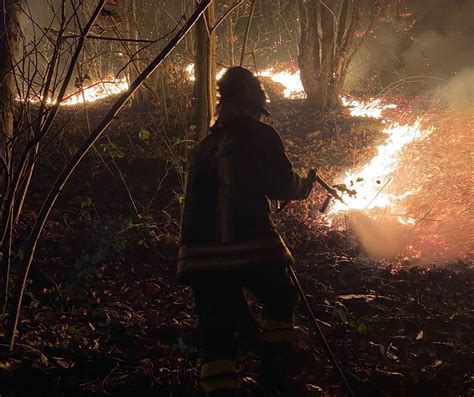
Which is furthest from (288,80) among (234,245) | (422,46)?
(234,245)

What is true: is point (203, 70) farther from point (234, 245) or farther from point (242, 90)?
point (234, 245)

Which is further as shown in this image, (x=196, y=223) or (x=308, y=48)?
(x=308, y=48)

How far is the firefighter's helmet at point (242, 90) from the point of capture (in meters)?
3.01

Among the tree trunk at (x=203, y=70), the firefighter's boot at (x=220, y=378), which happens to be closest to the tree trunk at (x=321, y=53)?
the tree trunk at (x=203, y=70)

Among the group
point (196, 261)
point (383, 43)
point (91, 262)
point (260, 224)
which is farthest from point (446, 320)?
point (383, 43)

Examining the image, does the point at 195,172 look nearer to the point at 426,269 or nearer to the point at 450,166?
the point at 426,269

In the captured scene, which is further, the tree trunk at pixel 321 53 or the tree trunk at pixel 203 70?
the tree trunk at pixel 321 53

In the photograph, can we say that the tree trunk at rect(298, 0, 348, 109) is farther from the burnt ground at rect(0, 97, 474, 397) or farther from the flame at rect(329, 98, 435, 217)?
the burnt ground at rect(0, 97, 474, 397)

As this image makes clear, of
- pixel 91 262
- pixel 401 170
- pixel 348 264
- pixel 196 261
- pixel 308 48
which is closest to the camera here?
pixel 196 261

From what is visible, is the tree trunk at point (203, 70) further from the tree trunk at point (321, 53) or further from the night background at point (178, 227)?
the tree trunk at point (321, 53)

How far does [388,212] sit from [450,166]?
2663mm

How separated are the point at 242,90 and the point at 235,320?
5.31ft

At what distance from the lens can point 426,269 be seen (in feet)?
18.3

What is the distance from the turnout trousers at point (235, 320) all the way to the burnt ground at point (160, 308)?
0.52 meters
